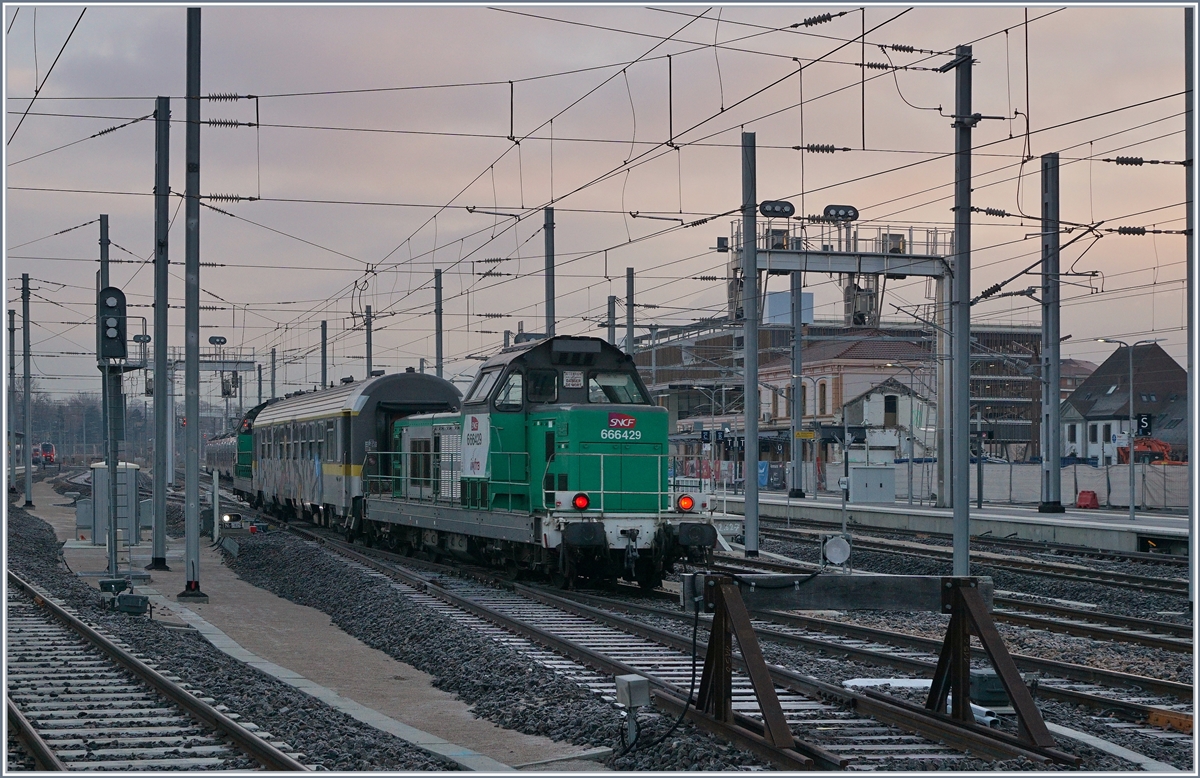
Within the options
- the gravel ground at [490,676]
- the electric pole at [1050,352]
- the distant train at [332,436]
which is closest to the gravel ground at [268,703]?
the gravel ground at [490,676]

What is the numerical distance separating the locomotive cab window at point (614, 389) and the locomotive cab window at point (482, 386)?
5.13ft

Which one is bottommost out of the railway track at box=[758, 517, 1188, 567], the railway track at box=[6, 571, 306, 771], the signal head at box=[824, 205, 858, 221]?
the railway track at box=[758, 517, 1188, 567]

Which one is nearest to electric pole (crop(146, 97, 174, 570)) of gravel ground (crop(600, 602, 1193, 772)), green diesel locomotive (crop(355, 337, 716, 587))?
green diesel locomotive (crop(355, 337, 716, 587))

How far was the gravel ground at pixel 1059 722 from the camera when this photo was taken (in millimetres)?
8227

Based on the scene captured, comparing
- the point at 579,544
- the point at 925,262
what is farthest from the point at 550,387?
the point at 925,262

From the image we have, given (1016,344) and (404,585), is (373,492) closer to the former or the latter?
(404,585)

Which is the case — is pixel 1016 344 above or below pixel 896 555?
above

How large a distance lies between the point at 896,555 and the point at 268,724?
1927 centimetres

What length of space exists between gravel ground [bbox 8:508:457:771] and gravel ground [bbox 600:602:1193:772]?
3.54 metres

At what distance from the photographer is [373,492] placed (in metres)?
26.4

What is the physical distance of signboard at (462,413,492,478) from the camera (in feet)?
64.7

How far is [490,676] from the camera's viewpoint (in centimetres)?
1212

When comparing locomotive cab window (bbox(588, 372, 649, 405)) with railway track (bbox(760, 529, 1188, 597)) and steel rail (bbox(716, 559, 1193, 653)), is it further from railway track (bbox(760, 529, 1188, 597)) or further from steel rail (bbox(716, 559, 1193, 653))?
railway track (bbox(760, 529, 1188, 597))

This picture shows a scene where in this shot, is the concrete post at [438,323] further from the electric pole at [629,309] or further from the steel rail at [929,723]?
the steel rail at [929,723]
